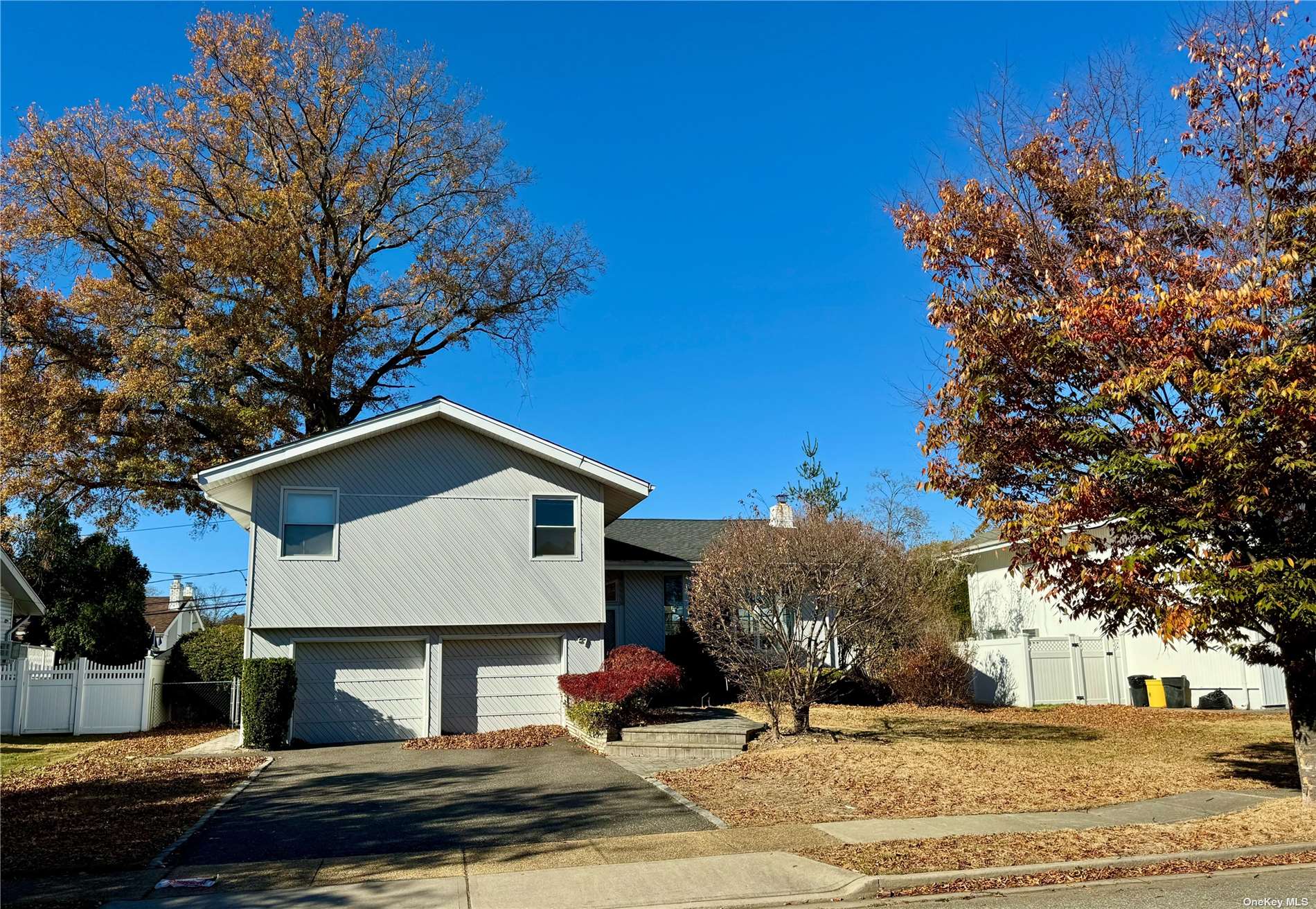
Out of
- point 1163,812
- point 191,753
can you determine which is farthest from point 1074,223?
point 191,753

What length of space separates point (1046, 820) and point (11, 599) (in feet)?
80.8

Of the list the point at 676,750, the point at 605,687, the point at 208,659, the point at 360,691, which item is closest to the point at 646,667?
the point at 605,687

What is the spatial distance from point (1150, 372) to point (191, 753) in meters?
16.5

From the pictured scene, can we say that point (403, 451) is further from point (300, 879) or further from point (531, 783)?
point (300, 879)

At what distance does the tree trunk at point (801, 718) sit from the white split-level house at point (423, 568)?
5672 mm

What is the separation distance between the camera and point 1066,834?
393 inches

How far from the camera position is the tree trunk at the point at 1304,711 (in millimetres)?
11141

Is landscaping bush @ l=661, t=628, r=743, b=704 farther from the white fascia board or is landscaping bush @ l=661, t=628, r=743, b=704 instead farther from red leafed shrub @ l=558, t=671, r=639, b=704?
the white fascia board

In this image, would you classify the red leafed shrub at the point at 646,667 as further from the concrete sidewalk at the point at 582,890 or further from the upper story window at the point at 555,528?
the concrete sidewalk at the point at 582,890

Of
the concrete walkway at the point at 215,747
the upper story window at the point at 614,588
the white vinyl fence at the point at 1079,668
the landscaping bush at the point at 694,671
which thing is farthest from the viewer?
the upper story window at the point at 614,588

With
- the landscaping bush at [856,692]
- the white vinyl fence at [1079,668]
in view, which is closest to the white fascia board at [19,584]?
the landscaping bush at [856,692]

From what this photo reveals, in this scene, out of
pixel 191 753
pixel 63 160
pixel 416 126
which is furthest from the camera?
pixel 416 126

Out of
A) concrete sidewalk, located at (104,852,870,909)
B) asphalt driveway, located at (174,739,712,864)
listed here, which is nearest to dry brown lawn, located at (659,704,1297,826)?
asphalt driveway, located at (174,739,712,864)

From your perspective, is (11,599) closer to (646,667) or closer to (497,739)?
(497,739)
